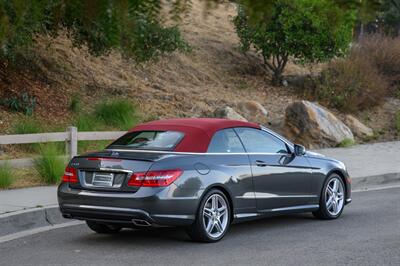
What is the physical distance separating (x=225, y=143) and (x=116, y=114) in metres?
9.81

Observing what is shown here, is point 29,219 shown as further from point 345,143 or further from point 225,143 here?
point 345,143

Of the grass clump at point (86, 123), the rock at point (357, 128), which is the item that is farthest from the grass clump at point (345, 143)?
the grass clump at point (86, 123)

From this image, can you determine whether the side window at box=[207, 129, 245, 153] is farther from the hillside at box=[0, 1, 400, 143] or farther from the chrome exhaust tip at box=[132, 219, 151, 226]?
the hillside at box=[0, 1, 400, 143]

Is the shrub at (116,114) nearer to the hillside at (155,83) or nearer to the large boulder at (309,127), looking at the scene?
the hillside at (155,83)

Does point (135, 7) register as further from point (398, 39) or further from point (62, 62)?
point (398, 39)

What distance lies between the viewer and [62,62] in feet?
69.7

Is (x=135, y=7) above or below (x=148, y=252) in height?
above

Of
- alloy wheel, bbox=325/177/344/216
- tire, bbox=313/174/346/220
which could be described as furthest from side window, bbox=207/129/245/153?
alloy wheel, bbox=325/177/344/216

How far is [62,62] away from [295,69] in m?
8.11

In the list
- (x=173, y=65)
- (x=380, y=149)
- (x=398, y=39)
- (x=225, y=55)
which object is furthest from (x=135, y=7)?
(x=398, y=39)

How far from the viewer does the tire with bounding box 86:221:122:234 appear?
9.23 meters

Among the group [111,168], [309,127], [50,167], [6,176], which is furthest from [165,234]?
[309,127]

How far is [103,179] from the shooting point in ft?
28.0

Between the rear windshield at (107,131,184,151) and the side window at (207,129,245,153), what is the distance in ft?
1.29
